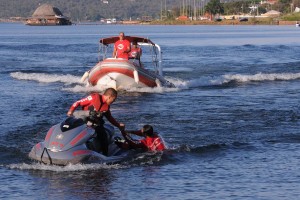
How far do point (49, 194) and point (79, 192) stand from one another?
0.50 metres

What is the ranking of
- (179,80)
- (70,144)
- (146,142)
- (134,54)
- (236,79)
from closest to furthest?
(70,144) → (146,142) → (134,54) → (179,80) → (236,79)

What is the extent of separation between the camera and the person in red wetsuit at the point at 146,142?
1686cm

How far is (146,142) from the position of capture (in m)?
17.1

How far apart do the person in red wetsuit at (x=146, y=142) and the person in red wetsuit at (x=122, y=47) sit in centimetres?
1263

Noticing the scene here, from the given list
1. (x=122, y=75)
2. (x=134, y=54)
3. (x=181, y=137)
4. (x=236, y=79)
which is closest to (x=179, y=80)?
(x=236, y=79)

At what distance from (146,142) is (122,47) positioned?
13309mm

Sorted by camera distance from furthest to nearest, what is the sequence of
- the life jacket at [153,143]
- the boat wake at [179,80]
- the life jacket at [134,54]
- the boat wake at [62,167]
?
the boat wake at [179,80] → the life jacket at [134,54] → the life jacket at [153,143] → the boat wake at [62,167]

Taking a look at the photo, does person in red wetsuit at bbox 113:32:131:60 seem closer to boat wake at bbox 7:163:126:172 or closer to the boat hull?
the boat hull

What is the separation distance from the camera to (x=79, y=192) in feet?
46.1

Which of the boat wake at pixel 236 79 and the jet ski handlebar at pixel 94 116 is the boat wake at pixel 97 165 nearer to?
the jet ski handlebar at pixel 94 116

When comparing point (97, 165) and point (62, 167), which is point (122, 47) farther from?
point (62, 167)

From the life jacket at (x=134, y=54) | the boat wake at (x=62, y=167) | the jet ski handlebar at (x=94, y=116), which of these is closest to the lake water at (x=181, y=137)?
the boat wake at (x=62, y=167)

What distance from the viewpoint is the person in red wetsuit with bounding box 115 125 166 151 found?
16859mm

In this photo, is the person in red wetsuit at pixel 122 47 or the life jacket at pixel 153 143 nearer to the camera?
the life jacket at pixel 153 143
